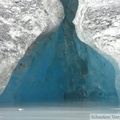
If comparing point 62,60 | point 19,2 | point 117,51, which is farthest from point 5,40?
point 62,60

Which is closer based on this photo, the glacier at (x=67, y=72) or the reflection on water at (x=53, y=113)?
the reflection on water at (x=53, y=113)

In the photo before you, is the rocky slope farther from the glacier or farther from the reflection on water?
the glacier

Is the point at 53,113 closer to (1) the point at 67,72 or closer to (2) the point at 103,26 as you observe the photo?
(2) the point at 103,26

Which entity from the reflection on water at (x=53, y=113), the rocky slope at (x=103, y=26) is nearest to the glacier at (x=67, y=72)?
the rocky slope at (x=103, y=26)

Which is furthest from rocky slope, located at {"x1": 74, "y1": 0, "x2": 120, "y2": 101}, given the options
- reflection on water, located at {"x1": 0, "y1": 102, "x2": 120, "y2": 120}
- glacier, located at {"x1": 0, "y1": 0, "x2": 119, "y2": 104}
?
glacier, located at {"x1": 0, "y1": 0, "x2": 119, "y2": 104}

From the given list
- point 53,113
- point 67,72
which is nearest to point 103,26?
point 53,113

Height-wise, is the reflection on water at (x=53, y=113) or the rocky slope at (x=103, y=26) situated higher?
the rocky slope at (x=103, y=26)

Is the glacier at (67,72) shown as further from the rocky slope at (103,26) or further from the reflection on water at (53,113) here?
the reflection on water at (53,113)

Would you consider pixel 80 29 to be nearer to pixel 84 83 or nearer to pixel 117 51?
pixel 117 51
